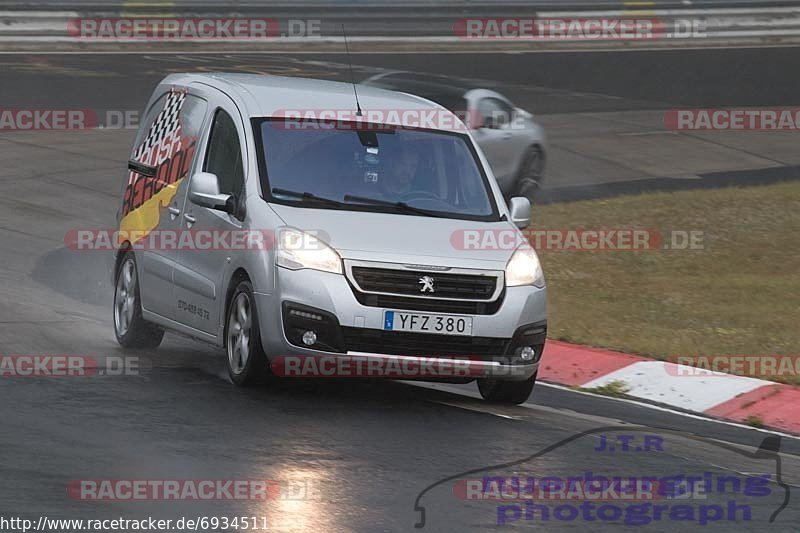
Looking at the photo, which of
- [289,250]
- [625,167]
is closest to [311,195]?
[289,250]

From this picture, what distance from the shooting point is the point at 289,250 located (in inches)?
359

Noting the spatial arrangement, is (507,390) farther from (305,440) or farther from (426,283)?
(305,440)

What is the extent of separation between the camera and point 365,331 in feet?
29.5

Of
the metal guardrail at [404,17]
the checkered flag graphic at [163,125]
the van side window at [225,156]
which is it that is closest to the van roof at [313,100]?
the van side window at [225,156]

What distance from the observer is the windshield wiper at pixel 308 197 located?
31.6ft

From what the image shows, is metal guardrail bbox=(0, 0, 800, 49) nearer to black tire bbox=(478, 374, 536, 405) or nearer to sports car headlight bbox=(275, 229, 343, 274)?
black tire bbox=(478, 374, 536, 405)

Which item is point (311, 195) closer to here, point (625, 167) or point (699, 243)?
point (699, 243)

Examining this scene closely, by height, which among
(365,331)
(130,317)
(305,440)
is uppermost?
(365,331)

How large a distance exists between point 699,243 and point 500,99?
4.74 meters

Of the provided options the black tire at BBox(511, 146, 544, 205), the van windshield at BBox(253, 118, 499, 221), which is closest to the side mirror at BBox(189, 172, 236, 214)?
the van windshield at BBox(253, 118, 499, 221)

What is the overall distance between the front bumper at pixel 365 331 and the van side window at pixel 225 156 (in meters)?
1.07

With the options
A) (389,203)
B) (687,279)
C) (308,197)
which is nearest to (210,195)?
(308,197)

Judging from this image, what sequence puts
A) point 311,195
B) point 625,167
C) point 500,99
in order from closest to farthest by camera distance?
point 311,195 < point 500,99 < point 625,167

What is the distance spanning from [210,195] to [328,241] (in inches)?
39.4
